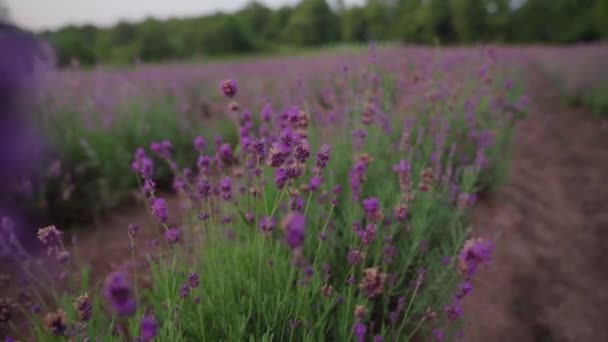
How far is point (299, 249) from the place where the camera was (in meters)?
0.79

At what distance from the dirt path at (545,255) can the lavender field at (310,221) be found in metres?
0.02

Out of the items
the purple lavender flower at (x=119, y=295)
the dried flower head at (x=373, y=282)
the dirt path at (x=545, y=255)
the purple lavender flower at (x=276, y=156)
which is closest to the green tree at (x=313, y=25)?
the dirt path at (x=545, y=255)

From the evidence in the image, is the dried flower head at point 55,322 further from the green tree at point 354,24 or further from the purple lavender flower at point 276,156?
the green tree at point 354,24

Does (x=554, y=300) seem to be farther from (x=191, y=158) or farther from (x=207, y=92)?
(x=207, y=92)

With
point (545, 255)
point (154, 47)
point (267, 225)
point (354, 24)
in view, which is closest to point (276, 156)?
point (267, 225)

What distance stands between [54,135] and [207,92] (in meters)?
3.30

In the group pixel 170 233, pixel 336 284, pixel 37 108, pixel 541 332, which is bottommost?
pixel 541 332

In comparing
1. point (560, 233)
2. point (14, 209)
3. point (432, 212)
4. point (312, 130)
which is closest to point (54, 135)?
point (14, 209)

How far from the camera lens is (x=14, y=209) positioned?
9.21ft

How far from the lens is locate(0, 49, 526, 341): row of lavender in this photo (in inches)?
46.8

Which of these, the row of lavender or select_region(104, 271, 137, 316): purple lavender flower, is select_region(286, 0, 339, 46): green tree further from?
select_region(104, 271, 137, 316): purple lavender flower

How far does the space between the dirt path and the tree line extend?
56.7 ft

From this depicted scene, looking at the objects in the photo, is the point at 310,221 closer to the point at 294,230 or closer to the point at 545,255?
the point at 294,230

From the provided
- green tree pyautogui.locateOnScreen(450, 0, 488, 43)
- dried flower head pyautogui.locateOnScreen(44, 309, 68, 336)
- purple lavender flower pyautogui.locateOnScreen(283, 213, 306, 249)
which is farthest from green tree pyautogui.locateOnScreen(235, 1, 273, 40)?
purple lavender flower pyautogui.locateOnScreen(283, 213, 306, 249)
